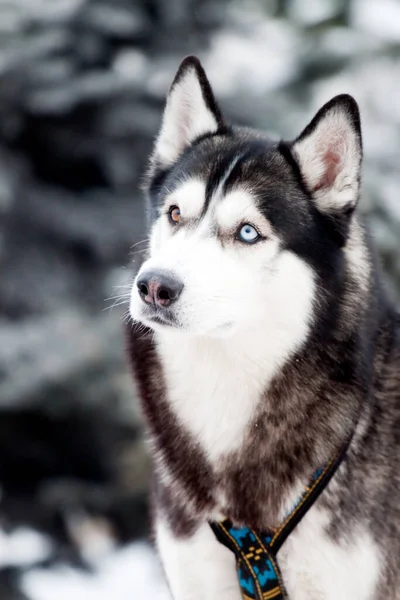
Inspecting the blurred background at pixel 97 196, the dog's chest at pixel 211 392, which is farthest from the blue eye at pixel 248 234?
the blurred background at pixel 97 196

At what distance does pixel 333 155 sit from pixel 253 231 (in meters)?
0.31

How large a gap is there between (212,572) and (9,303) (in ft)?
8.68

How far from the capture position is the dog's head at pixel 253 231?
75.1 inches

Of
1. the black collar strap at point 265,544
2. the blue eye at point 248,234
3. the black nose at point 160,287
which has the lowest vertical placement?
the black collar strap at point 265,544

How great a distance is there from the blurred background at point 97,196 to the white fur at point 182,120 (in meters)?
1.31

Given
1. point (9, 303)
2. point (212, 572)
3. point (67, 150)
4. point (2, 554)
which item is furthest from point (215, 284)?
point (67, 150)

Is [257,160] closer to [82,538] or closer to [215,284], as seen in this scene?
[215,284]

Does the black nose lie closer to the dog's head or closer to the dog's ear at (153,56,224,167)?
the dog's head

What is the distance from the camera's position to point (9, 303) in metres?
4.39

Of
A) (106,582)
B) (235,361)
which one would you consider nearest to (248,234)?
(235,361)

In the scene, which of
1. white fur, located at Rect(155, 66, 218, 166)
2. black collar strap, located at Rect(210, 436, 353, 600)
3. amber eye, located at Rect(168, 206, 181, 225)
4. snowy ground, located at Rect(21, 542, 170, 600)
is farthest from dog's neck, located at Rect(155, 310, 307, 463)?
snowy ground, located at Rect(21, 542, 170, 600)

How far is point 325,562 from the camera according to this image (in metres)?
2.00

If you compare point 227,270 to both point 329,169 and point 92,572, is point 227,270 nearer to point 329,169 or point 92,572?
point 329,169

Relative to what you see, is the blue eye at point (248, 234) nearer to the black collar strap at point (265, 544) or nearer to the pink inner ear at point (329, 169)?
the pink inner ear at point (329, 169)
